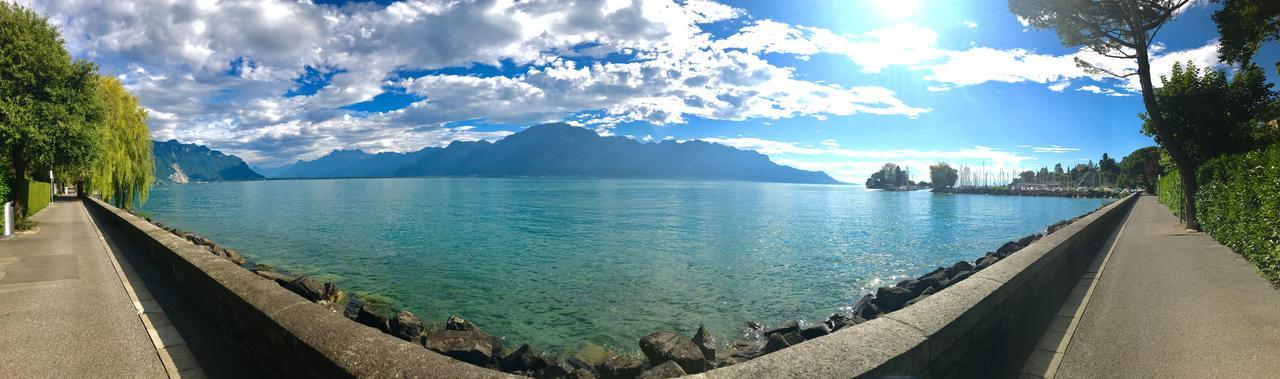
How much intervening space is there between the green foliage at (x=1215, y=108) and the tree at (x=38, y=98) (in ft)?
137

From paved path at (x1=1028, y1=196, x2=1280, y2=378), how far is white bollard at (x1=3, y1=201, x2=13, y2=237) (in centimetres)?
2620

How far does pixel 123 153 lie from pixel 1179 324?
149 ft

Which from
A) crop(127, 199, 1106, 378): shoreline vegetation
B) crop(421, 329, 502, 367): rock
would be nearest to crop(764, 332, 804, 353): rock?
crop(127, 199, 1106, 378): shoreline vegetation

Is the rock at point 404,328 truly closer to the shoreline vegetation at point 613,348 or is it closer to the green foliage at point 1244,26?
the shoreline vegetation at point 613,348

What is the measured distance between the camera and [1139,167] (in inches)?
4131

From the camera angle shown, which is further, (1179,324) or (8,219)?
(8,219)

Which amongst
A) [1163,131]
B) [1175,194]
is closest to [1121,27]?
[1163,131]

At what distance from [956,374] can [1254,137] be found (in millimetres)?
26797

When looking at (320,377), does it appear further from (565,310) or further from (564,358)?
(565,310)

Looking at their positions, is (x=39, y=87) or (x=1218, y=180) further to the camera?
(x=39, y=87)

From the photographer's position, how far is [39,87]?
1736cm

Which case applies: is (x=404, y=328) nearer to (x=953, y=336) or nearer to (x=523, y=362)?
(x=523, y=362)

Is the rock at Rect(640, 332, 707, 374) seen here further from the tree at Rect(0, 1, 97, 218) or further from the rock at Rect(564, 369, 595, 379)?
the tree at Rect(0, 1, 97, 218)

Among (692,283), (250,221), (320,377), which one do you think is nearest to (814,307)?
(692,283)
